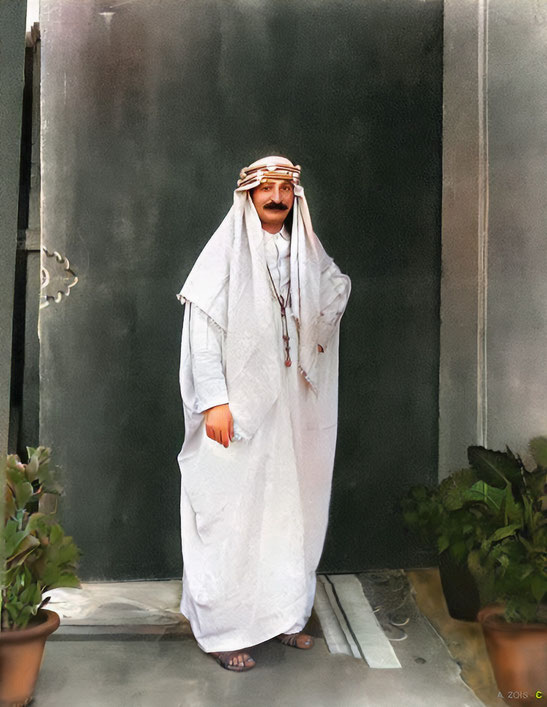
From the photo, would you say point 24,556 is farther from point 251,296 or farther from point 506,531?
point 506,531

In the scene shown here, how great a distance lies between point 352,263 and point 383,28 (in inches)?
39.6

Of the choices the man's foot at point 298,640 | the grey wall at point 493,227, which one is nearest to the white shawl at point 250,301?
the grey wall at point 493,227

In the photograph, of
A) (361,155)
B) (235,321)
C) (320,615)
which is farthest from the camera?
(361,155)

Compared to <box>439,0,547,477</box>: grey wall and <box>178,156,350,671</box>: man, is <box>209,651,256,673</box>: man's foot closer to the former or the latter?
<box>178,156,350,671</box>: man

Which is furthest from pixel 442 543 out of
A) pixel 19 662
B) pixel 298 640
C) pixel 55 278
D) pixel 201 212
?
pixel 55 278

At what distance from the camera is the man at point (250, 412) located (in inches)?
130

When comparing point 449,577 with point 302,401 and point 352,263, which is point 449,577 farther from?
point 352,263

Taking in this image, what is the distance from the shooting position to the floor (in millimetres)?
3000

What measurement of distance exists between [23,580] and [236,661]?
2.80ft

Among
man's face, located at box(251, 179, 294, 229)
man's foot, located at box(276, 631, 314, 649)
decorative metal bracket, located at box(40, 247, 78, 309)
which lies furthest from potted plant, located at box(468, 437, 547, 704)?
decorative metal bracket, located at box(40, 247, 78, 309)

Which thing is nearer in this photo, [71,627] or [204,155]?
[71,627]

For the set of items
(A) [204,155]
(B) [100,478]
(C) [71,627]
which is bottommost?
(C) [71,627]

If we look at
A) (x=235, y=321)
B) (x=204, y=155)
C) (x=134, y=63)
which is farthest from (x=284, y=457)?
(x=134, y=63)

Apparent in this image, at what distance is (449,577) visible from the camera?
138 inches
